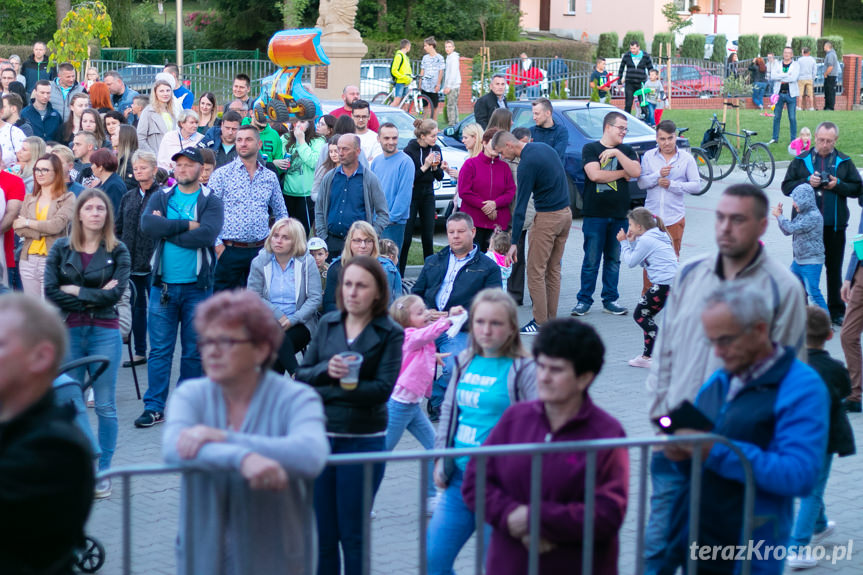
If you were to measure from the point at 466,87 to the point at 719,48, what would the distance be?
2307cm

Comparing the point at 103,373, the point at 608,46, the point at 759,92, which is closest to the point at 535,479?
the point at 103,373

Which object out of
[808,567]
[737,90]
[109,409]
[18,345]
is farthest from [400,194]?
[737,90]

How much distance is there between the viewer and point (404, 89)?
90.1ft

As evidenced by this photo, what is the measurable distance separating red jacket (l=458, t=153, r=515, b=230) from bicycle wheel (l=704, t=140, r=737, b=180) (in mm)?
10873

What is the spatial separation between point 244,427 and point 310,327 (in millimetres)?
4723

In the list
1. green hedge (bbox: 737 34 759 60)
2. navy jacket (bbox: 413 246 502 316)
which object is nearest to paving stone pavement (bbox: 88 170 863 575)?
navy jacket (bbox: 413 246 502 316)

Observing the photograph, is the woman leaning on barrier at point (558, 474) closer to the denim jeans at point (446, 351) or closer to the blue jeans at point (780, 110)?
the denim jeans at point (446, 351)

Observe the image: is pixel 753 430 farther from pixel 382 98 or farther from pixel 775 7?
pixel 775 7

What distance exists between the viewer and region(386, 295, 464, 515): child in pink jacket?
6684 mm

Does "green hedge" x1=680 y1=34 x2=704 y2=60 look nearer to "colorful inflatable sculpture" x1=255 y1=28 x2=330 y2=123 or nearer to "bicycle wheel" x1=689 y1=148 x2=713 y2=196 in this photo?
"bicycle wheel" x1=689 y1=148 x2=713 y2=196

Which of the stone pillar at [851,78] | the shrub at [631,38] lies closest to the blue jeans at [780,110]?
the stone pillar at [851,78]

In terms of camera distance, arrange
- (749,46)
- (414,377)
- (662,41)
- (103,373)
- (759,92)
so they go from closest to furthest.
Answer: (414,377)
(103,373)
(759,92)
(662,41)
(749,46)

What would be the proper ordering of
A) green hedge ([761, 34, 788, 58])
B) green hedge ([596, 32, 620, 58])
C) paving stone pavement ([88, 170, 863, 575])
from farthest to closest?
green hedge ([761, 34, 788, 58]) < green hedge ([596, 32, 620, 58]) < paving stone pavement ([88, 170, 863, 575])

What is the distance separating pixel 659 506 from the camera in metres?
4.86
